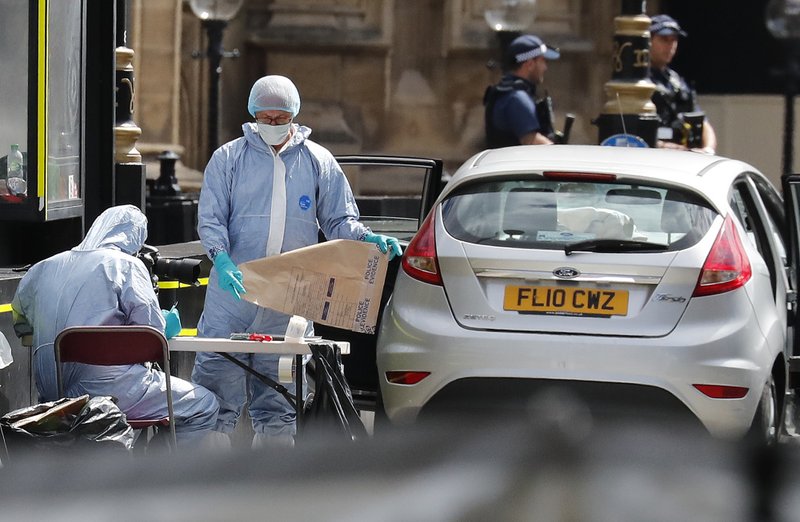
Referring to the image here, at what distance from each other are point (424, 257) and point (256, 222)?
90cm

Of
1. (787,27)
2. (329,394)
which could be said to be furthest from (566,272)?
(787,27)

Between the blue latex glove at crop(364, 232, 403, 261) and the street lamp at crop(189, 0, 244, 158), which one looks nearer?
the blue latex glove at crop(364, 232, 403, 261)

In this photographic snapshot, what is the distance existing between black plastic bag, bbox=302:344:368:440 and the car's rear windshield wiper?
894 millimetres

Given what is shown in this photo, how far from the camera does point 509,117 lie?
996 centimetres

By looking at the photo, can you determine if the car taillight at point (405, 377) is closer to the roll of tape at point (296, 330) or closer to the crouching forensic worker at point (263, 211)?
the roll of tape at point (296, 330)

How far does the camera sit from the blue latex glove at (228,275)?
19.7 ft

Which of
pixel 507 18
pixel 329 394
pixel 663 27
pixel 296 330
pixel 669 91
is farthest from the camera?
pixel 507 18

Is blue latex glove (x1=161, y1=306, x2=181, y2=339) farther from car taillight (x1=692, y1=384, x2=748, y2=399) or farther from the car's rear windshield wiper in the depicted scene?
car taillight (x1=692, y1=384, x2=748, y2=399)

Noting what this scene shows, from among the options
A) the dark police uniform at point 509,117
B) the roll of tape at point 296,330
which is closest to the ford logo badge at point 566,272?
the roll of tape at point 296,330

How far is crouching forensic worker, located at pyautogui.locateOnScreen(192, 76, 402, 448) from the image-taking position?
638 centimetres

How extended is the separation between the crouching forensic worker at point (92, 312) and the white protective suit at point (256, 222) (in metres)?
0.87

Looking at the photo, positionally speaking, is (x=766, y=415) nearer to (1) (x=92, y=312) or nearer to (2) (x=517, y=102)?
(1) (x=92, y=312)

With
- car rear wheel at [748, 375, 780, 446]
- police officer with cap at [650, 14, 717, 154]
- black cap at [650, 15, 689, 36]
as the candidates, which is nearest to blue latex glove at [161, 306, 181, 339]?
car rear wheel at [748, 375, 780, 446]

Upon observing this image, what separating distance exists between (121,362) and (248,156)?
150 centimetres
